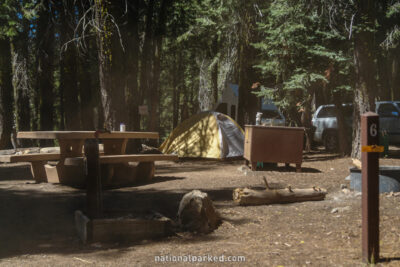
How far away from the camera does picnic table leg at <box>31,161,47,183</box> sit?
28.3 ft

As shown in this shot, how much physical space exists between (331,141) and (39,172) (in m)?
11.2

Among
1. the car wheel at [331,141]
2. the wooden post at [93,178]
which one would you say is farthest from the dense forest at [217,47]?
the wooden post at [93,178]

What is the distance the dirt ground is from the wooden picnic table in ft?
1.11

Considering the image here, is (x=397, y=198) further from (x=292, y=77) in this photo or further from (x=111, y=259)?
(x=292, y=77)

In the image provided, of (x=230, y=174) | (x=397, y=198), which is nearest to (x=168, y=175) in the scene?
(x=230, y=174)

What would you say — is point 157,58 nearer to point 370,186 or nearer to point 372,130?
point 372,130

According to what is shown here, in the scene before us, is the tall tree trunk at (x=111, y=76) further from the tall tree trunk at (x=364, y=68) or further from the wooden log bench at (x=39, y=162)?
the tall tree trunk at (x=364, y=68)

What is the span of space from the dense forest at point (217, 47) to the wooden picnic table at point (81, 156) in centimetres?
249

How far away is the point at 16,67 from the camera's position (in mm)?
19484

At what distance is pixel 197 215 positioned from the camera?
541 centimetres

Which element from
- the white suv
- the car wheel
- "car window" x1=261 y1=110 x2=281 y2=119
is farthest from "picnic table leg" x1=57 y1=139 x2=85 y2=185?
"car window" x1=261 y1=110 x2=281 y2=119

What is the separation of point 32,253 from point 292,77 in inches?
393

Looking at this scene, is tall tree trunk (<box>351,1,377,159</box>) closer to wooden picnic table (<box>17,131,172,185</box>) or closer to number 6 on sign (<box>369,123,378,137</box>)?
wooden picnic table (<box>17,131,172,185</box>)

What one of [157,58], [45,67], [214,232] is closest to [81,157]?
[214,232]
